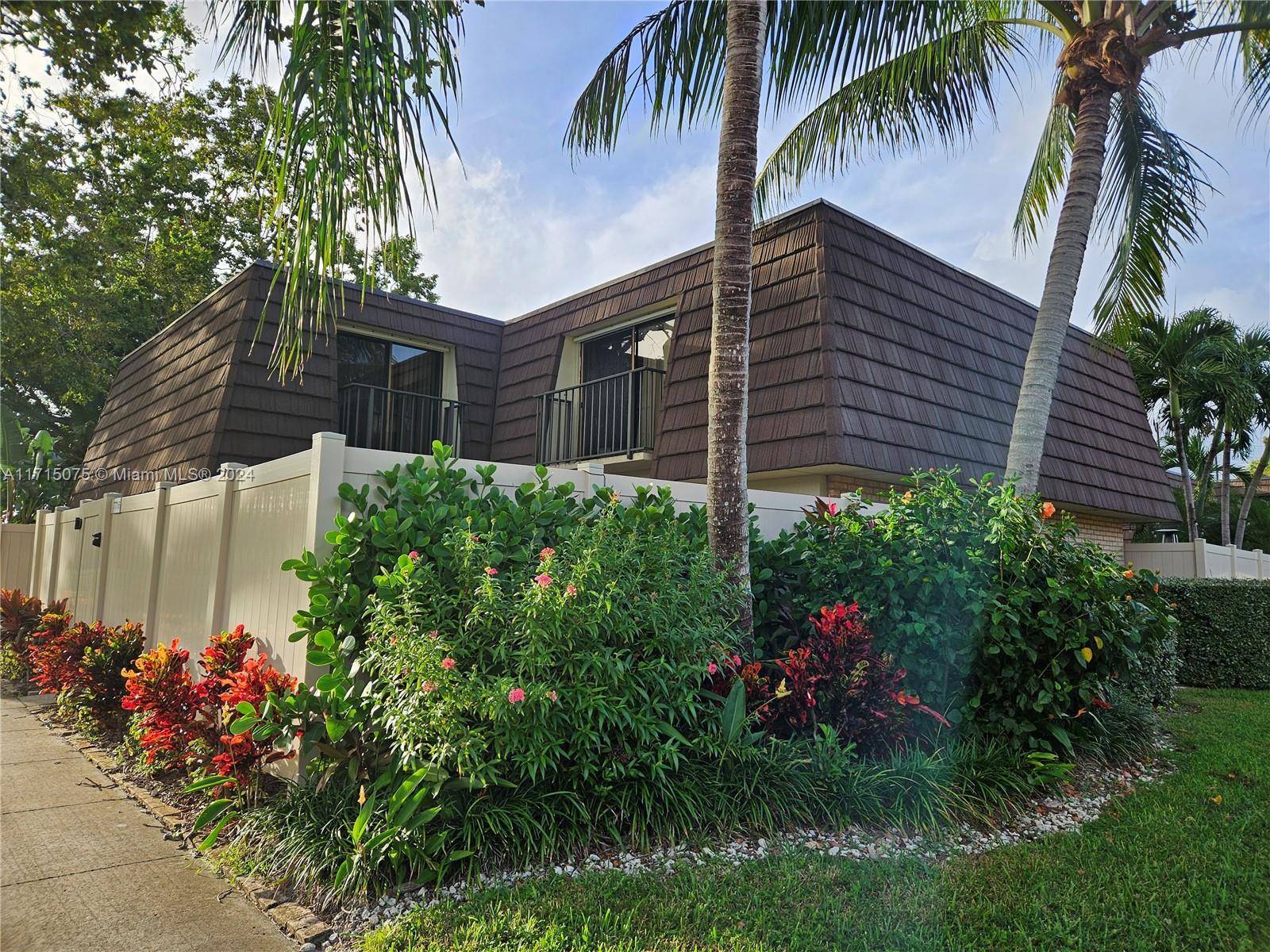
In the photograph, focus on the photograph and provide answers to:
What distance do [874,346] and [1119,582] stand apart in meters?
4.04

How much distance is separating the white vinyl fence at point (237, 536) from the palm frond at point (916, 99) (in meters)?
4.66

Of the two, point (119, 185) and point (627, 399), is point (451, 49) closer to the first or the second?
point (627, 399)

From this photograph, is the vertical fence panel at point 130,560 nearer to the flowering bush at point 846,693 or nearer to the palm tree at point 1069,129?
the flowering bush at point 846,693

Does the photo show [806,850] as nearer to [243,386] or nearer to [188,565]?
[188,565]

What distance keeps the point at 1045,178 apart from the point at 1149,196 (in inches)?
50.0

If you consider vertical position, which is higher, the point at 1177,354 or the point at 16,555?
the point at 1177,354

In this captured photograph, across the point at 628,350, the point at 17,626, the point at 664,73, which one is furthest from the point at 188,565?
the point at 628,350

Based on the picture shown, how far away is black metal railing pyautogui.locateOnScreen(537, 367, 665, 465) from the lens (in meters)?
10.6

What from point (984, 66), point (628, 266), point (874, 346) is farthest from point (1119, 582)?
point (628, 266)

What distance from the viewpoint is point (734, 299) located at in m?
5.24

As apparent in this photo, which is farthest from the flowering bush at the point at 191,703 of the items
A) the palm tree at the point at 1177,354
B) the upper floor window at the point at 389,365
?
the palm tree at the point at 1177,354

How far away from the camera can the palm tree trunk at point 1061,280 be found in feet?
24.2

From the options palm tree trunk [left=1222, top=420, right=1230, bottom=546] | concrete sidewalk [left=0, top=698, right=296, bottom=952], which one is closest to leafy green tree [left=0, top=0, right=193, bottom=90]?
concrete sidewalk [left=0, top=698, right=296, bottom=952]

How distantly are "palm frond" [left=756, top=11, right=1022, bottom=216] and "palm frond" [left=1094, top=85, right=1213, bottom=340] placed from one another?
168 cm
